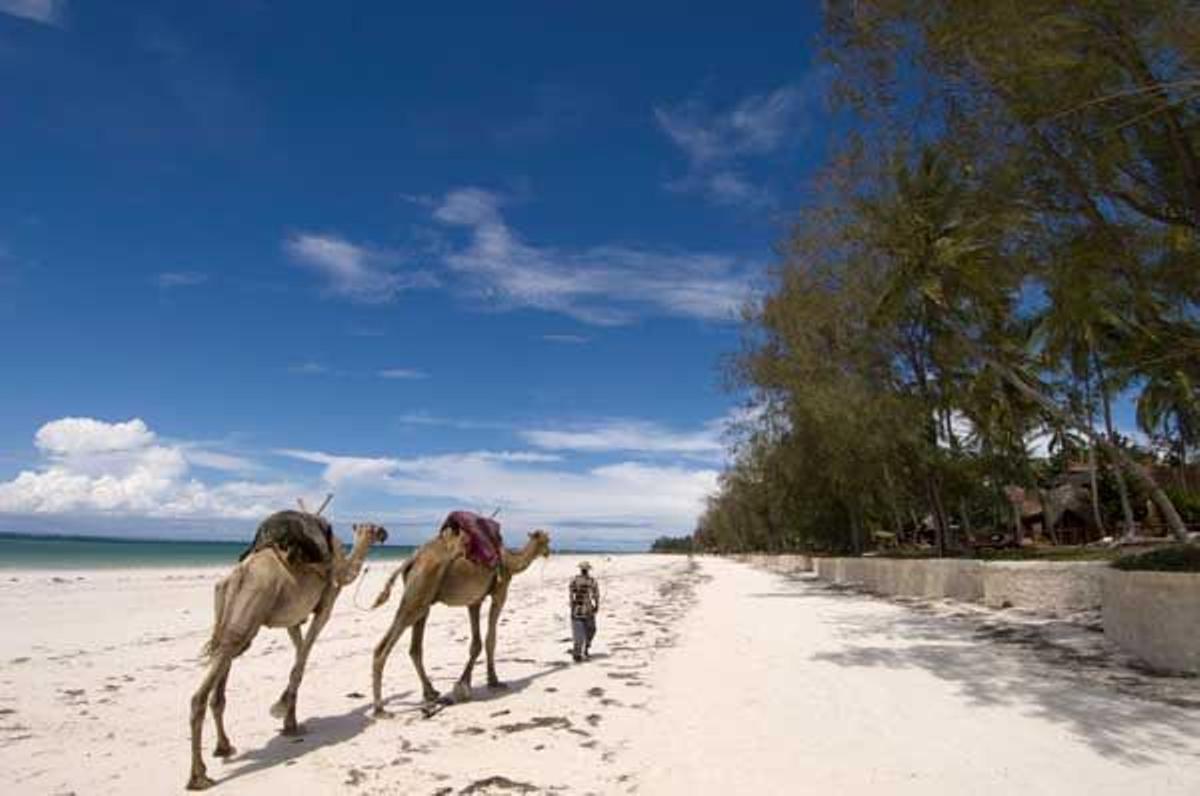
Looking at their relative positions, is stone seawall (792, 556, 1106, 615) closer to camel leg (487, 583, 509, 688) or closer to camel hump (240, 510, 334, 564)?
camel leg (487, 583, 509, 688)

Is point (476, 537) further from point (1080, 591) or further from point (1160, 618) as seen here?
point (1080, 591)

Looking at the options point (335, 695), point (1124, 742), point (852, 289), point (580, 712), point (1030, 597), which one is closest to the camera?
point (1124, 742)

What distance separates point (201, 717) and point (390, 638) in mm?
2750

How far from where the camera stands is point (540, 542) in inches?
482

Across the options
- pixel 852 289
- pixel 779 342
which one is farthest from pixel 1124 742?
pixel 779 342

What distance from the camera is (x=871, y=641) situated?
1467cm

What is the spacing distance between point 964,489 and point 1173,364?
2342cm

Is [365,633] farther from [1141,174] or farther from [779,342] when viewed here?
[779,342]

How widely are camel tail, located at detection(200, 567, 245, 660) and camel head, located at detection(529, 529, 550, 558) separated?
537 centimetres

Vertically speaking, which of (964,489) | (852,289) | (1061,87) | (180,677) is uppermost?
(852,289)

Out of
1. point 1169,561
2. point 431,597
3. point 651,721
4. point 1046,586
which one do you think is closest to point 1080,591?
point 1046,586

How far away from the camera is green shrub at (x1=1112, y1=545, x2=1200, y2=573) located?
432 inches

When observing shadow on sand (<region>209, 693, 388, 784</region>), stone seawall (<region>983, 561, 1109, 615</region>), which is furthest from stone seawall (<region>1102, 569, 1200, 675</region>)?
shadow on sand (<region>209, 693, 388, 784</region>)

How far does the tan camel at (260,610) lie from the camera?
22.4 feet
